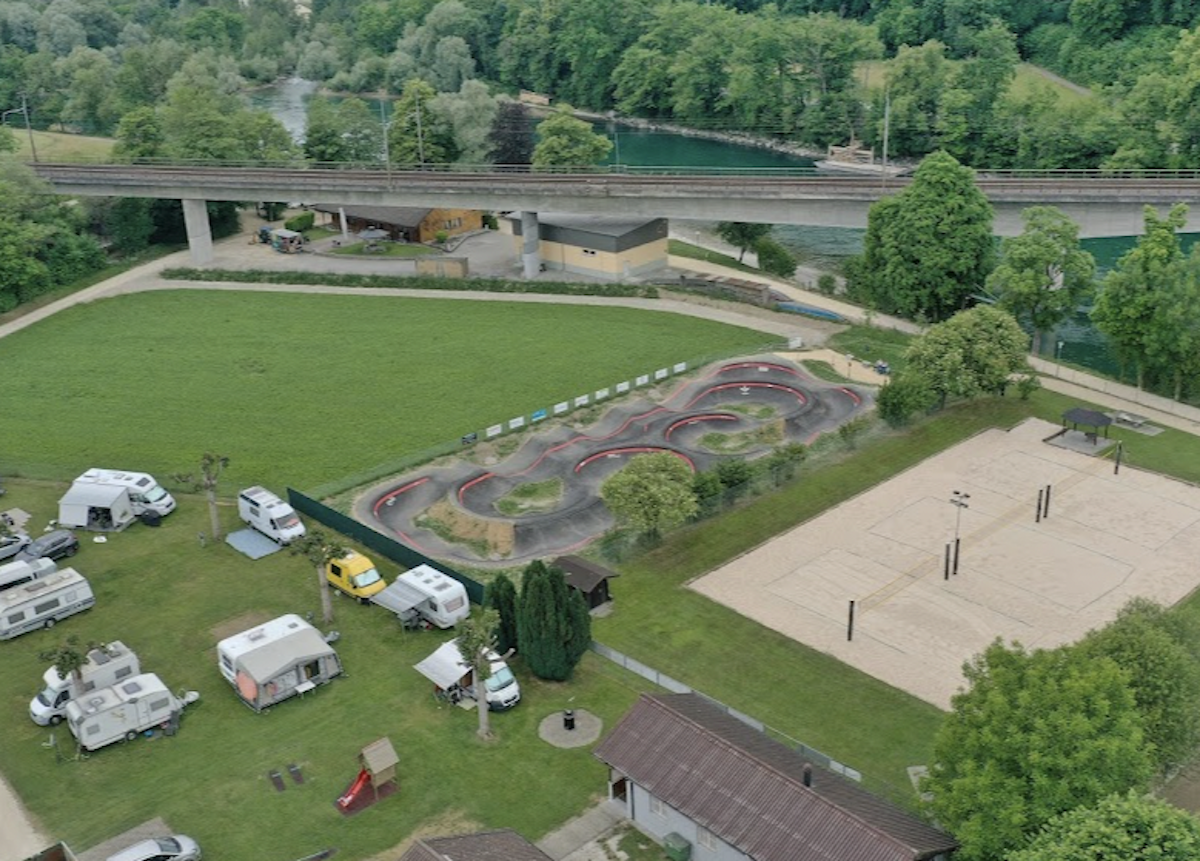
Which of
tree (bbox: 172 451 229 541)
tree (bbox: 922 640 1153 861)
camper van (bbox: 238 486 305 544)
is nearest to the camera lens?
tree (bbox: 922 640 1153 861)

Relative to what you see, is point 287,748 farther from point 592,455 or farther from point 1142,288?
point 1142,288

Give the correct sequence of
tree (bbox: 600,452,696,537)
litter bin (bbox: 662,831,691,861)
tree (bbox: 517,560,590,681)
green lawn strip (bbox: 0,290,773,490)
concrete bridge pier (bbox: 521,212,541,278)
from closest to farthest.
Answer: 1. litter bin (bbox: 662,831,691,861)
2. tree (bbox: 517,560,590,681)
3. tree (bbox: 600,452,696,537)
4. green lawn strip (bbox: 0,290,773,490)
5. concrete bridge pier (bbox: 521,212,541,278)

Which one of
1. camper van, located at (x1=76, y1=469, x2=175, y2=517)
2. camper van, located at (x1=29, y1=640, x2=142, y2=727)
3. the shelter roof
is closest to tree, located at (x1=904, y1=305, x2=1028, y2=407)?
the shelter roof

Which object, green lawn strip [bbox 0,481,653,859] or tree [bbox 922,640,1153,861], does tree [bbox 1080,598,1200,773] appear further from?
green lawn strip [bbox 0,481,653,859]

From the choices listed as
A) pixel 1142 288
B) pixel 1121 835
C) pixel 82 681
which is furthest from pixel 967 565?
pixel 82 681

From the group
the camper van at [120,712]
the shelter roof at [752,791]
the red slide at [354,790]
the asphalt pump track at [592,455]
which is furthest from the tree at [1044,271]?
the camper van at [120,712]

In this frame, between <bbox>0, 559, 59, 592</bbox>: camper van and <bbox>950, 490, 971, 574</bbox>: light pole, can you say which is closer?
<bbox>0, 559, 59, 592</bbox>: camper van

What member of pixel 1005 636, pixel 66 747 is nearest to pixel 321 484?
pixel 66 747

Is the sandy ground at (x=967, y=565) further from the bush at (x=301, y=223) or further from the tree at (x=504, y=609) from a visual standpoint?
the bush at (x=301, y=223)
